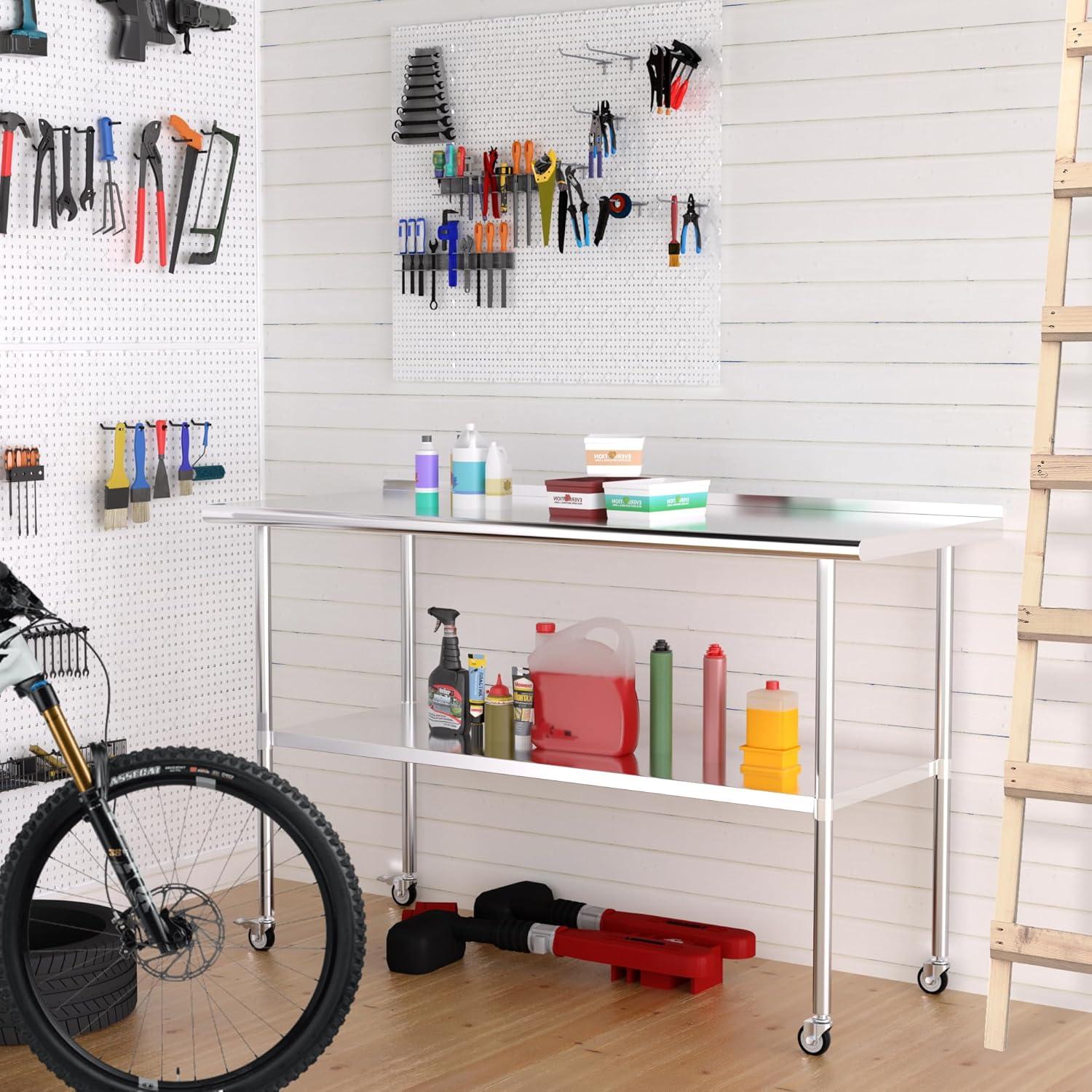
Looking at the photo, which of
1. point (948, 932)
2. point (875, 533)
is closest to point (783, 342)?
point (875, 533)

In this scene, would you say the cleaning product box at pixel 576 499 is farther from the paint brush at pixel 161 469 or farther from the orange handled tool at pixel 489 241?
the paint brush at pixel 161 469

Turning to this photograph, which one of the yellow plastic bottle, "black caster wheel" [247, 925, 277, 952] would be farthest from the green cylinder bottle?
"black caster wheel" [247, 925, 277, 952]

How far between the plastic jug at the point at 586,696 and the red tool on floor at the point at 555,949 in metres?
0.45

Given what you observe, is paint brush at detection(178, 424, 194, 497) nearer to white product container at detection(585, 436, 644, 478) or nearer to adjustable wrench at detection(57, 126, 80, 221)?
adjustable wrench at detection(57, 126, 80, 221)

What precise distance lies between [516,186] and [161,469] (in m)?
1.14

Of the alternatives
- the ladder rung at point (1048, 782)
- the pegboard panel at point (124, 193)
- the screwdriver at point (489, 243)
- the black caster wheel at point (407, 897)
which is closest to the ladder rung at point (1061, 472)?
the ladder rung at point (1048, 782)

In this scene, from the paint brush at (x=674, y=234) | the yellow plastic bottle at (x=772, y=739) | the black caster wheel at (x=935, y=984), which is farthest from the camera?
the paint brush at (x=674, y=234)

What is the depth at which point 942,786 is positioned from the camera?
3533 millimetres

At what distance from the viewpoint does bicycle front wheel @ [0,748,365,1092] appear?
273 centimetres

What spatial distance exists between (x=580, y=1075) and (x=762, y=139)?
6.81 feet

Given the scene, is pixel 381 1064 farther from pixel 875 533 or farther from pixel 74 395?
pixel 74 395

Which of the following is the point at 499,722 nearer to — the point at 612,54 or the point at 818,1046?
the point at 818,1046

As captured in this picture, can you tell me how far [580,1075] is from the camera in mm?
3164

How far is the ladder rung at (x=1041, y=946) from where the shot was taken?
2.92 meters
